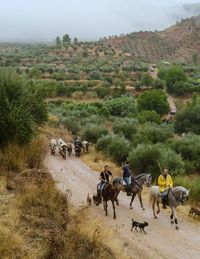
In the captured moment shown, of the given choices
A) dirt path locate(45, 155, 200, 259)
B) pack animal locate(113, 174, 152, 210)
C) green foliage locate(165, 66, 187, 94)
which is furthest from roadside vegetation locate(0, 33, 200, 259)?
pack animal locate(113, 174, 152, 210)

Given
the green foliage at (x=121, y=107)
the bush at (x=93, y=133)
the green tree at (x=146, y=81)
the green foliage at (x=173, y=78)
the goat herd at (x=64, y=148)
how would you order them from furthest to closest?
the green foliage at (x=173, y=78)
the green tree at (x=146, y=81)
the green foliage at (x=121, y=107)
the bush at (x=93, y=133)
the goat herd at (x=64, y=148)

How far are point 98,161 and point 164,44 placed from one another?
478 feet

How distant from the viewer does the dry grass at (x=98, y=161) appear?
3119 cm

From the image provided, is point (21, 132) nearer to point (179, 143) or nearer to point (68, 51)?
point (179, 143)

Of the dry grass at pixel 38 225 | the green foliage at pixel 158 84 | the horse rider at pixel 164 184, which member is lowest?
the green foliage at pixel 158 84

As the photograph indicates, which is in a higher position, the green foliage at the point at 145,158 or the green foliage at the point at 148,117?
the green foliage at the point at 145,158

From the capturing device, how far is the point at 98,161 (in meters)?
34.1

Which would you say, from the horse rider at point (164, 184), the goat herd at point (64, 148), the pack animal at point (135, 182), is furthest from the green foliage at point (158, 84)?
the horse rider at point (164, 184)

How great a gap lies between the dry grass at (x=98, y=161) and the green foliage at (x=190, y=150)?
262 inches

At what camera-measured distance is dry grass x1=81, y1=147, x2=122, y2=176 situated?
31.2 metres

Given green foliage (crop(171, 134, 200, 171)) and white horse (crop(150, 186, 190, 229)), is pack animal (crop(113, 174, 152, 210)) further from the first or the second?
green foliage (crop(171, 134, 200, 171))

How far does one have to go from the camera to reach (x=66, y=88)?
84250 millimetres

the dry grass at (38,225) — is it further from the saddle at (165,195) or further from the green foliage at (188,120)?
the green foliage at (188,120)

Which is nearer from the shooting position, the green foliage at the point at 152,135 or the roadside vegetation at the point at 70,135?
the roadside vegetation at the point at 70,135
